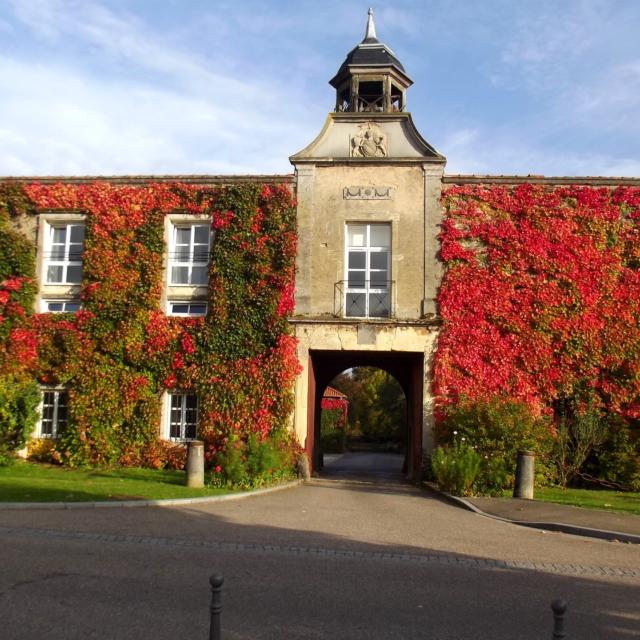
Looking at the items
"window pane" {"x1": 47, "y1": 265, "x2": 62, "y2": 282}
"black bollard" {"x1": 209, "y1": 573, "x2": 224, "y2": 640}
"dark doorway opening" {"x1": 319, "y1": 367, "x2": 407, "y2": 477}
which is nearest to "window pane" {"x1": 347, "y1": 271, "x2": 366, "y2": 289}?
"window pane" {"x1": 47, "y1": 265, "x2": 62, "y2": 282}

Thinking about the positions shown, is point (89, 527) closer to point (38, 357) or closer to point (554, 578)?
point (554, 578)

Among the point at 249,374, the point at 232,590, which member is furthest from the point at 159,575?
the point at 249,374

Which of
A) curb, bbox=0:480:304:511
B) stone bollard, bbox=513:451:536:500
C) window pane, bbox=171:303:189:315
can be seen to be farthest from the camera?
window pane, bbox=171:303:189:315

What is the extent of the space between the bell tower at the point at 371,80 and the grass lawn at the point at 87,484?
11.5 m

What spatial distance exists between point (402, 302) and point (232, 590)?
1289 cm

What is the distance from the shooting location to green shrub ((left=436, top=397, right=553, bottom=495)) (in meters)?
15.3

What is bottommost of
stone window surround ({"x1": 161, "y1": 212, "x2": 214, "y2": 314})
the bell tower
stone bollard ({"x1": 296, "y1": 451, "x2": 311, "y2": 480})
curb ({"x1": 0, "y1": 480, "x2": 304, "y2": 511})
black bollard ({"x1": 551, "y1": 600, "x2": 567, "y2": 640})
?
curb ({"x1": 0, "y1": 480, "x2": 304, "y2": 511})

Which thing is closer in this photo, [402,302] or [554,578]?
[554,578]

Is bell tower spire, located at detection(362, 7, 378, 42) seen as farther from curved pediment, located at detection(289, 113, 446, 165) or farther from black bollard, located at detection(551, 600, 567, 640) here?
black bollard, located at detection(551, 600, 567, 640)

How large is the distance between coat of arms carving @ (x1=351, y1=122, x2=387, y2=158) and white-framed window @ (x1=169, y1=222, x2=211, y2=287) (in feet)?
15.3

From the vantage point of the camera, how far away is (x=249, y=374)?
61.5 ft

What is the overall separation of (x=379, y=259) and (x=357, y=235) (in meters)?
0.91

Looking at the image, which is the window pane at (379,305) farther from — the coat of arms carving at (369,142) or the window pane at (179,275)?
the window pane at (179,275)

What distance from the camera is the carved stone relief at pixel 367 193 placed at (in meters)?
19.5
